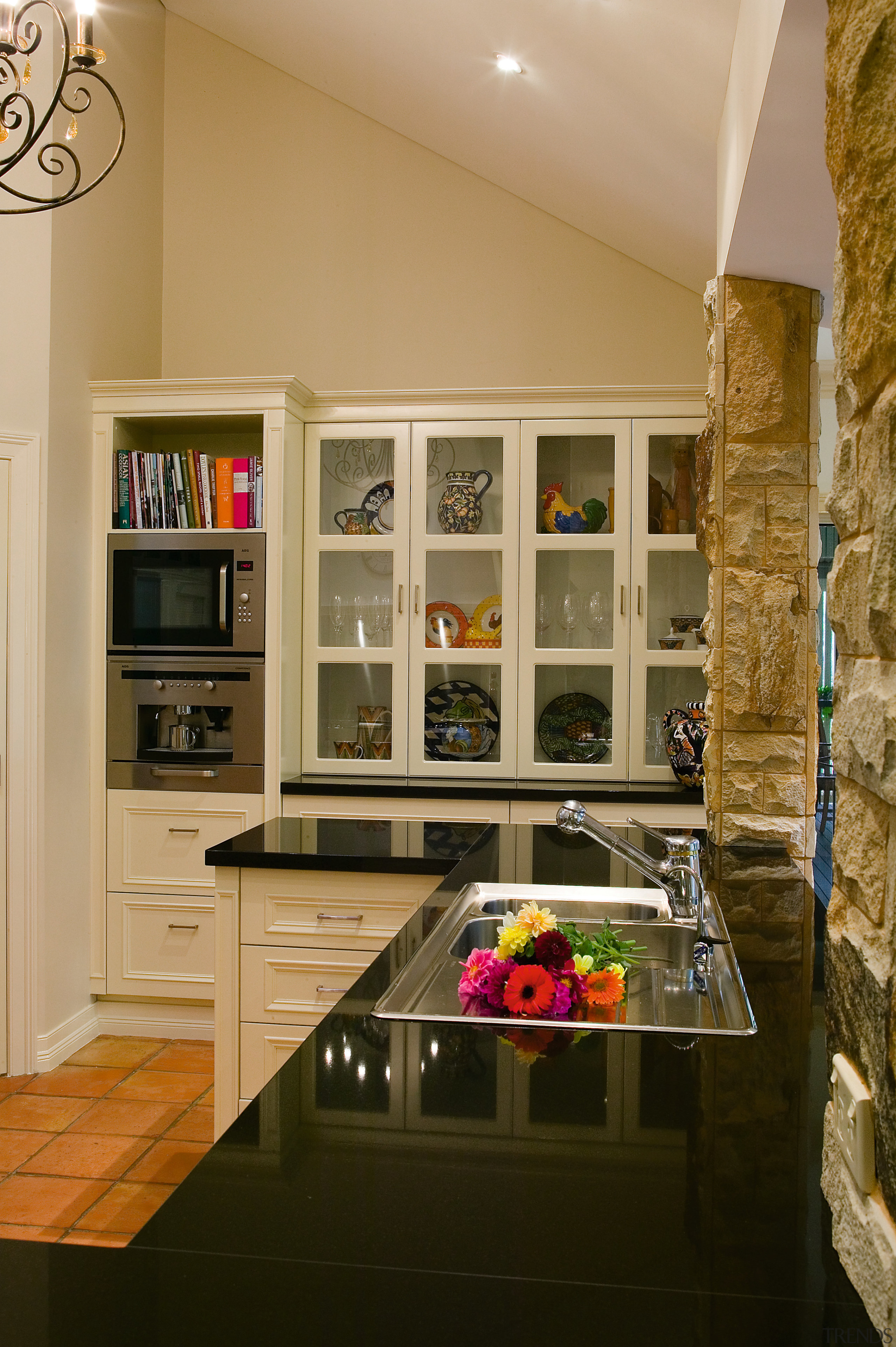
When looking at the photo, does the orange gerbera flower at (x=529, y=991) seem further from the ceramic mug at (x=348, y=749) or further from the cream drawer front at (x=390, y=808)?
the ceramic mug at (x=348, y=749)

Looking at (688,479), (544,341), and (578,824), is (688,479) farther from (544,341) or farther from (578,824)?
(578,824)

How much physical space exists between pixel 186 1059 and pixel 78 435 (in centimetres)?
208

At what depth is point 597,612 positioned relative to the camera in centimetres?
355

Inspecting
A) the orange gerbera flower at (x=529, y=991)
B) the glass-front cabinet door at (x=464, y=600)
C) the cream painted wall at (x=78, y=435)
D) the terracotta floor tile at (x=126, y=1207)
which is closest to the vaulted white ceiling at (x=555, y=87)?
the cream painted wall at (x=78, y=435)

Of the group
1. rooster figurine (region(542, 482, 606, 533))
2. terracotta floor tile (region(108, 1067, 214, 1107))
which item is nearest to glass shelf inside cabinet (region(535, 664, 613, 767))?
rooster figurine (region(542, 482, 606, 533))

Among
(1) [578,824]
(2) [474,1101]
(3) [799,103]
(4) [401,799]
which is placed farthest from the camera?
(4) [401,799]

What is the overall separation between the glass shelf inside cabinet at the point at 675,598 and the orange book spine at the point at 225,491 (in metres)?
1.44

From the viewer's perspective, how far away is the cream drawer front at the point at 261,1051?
2.19m

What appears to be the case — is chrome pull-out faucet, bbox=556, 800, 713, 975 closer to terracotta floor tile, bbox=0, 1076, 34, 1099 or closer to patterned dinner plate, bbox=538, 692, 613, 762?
patterned dinner plate, bbox=538, 692, 613, 762

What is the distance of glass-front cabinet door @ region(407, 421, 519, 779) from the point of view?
3547 millimetres

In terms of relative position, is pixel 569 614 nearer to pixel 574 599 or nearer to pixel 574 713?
pixel 574 599

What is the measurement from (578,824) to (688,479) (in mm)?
2128

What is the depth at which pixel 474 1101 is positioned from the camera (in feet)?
3.36

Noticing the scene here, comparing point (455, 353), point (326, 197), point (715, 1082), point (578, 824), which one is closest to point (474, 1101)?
point (715, 1082)
